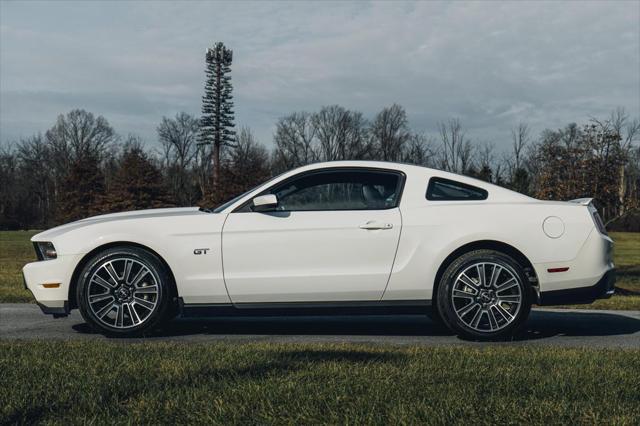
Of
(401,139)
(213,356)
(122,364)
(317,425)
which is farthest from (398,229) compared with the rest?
(401,139)

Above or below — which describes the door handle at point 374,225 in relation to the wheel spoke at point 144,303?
above

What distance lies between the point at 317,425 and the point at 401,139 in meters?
88.1

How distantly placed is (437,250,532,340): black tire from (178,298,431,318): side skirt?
251mm

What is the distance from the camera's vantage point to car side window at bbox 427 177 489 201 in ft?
20.2

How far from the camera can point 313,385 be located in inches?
146

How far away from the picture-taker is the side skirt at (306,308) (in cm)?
596

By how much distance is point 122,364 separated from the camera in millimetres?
4312

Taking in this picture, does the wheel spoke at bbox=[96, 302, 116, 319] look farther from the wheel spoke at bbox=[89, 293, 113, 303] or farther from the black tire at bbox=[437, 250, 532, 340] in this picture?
the black tire at bbox=[437, 250, 532, 340]

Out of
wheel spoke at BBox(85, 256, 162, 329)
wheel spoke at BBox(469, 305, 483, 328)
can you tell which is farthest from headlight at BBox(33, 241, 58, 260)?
wheel spoke at BBox(469, 305, 483, 328)

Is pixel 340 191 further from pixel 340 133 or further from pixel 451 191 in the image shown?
pixel 340 133

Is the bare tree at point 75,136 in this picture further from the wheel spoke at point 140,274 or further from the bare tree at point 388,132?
the wheel spoke at point 140,274

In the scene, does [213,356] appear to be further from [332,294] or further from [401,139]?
[401,139]

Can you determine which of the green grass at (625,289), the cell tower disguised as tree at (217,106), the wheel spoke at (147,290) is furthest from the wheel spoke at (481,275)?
the cell tower disguised as tree at (217,106)

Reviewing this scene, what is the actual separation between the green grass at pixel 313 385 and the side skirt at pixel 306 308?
89 centimetres
